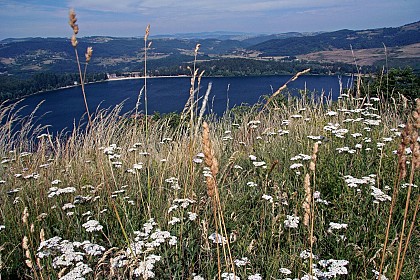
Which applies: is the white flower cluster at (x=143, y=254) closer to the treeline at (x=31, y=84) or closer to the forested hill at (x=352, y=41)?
the treeline at (x=31, y=84)

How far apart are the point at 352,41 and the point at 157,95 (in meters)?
100

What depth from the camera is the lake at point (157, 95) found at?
148 ft

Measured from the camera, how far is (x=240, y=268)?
2.24m

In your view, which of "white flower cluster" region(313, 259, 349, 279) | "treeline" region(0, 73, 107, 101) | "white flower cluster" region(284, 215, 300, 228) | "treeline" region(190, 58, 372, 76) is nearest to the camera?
"white flower cluster" region(313, 259, 349, 279)

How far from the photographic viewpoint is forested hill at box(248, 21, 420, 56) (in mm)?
110225

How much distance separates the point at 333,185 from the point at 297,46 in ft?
518

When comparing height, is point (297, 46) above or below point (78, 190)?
above

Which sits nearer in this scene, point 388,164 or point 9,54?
point 388,164

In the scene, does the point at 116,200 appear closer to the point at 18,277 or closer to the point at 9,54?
the point at 18,277

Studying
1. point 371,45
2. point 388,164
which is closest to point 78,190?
point 388,164

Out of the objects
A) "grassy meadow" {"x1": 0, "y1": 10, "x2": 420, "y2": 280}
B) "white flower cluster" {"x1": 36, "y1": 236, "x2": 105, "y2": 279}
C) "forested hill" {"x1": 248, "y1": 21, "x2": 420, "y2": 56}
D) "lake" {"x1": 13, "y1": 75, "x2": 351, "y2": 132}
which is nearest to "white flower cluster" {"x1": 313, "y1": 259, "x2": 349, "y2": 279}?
"grassy meadow" {"x1": 0, "y1": 10, "x2": 420, "y2": 280}

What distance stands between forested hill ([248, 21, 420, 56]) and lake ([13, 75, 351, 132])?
55.4m

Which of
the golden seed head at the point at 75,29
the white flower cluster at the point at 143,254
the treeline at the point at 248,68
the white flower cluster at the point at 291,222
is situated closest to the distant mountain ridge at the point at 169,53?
the treeline at the point at 248,68

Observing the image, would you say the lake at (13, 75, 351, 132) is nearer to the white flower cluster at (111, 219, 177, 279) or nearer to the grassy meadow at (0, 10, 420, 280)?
the grassy meadow at (0, 10, 420, 280)
